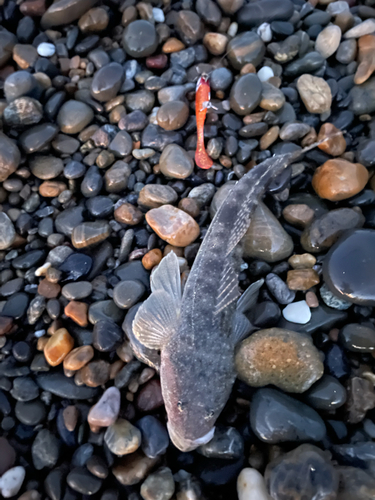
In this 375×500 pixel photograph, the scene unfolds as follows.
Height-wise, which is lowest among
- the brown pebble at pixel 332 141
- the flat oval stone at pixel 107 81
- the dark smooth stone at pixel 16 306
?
the dark smooth stone at pixel 16 306

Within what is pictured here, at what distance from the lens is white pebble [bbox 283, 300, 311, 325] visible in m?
3.61

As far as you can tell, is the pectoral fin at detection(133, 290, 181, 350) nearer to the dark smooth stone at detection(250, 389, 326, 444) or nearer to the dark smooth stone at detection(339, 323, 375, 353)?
the dark smooth stone at detection(250, 389, 326, 444)

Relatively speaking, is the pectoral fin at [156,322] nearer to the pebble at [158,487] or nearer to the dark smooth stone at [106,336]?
the dark smooth stone at [106,336]

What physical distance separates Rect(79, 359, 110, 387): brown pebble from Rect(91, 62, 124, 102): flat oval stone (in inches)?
144

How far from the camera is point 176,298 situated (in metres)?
3.59

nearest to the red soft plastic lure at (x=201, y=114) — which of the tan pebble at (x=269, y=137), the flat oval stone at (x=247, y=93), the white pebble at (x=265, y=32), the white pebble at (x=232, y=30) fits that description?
the flat oval stone at (x=247, y=93)

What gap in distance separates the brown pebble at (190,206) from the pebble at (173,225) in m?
0.15

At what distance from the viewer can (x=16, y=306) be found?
12.6 feet

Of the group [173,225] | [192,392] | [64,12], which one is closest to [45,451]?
[192,392]

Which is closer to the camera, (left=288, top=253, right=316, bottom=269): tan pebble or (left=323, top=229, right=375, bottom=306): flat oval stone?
(left=323, top=229, right=375, bottom=306): flat oval stone

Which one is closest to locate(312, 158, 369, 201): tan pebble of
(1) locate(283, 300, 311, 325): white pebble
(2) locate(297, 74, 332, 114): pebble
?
(2) locate(297, 74, 332, 114): pebble

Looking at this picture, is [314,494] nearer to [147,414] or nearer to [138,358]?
[147,414]

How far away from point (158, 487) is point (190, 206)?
297cm

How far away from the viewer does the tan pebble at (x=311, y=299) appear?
12.1 feet
